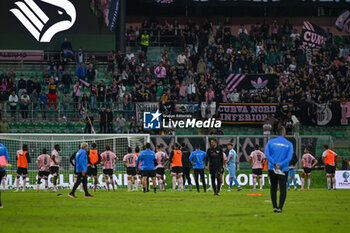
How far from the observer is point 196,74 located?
42.6 meters

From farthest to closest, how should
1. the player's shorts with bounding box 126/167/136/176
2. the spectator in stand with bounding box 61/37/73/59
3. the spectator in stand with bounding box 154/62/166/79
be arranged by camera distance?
the spectator in stand with bounding box 61/37/73/59
the spectator in stand with bounding box 154/62/166/79
the player's shorts with bounding box 126/167/136/176

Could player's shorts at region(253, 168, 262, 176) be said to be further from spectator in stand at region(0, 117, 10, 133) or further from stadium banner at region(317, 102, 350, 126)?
spectator in stand at region(0, 117, 10, 133)

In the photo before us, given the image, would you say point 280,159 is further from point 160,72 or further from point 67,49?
point 67,49

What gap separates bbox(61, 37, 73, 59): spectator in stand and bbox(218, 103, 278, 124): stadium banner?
435 inches

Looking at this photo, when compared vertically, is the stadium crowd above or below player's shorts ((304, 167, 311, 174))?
above

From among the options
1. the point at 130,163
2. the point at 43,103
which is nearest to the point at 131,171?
the point at 130,163

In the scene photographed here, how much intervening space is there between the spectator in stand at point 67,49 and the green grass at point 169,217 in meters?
23.0

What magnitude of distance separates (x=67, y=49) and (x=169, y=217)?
2951 centimetres

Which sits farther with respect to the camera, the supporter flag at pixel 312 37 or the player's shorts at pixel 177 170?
the supporter flag at pixel 312 37

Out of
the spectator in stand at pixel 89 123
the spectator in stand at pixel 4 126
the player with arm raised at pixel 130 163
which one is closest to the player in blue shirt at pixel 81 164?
the player with arm raised at pixel 130 163

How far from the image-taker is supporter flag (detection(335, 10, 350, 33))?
160 ft

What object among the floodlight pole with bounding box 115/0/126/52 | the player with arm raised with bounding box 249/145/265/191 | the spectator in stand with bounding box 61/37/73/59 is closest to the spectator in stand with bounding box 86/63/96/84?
the spectator in stand with bounding box 61/37/73/59

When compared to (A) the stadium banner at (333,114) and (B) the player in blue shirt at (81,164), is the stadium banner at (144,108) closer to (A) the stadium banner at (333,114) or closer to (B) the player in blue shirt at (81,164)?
(A) the stadium banner at (333,114)

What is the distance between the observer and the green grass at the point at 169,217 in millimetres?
13883
